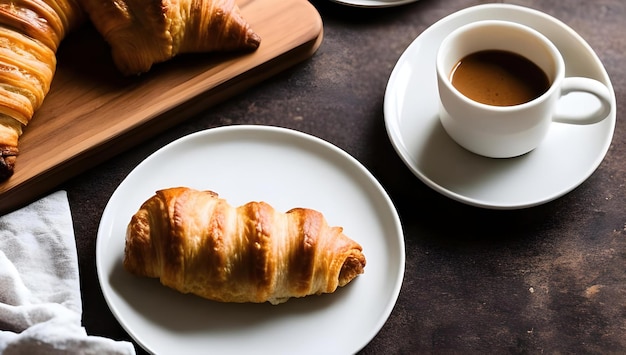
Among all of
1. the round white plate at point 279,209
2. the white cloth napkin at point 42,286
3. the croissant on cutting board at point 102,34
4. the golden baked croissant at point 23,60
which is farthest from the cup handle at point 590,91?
the golden baked croissant at point 23,60

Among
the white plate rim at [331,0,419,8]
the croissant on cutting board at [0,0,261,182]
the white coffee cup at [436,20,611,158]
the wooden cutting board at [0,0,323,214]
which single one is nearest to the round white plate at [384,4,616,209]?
the white coffee cup at [436,20,611,158]

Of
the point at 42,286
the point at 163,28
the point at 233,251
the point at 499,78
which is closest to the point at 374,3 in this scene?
the point at 499,78

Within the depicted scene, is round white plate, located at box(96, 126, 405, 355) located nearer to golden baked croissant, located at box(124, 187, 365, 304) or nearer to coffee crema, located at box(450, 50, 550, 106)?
golden baked croissant, located at box(124, 187, 365, 304)

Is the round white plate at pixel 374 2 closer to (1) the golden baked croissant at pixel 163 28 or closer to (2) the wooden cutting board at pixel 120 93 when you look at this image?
(2) the wooden cutting board at pixel 120 93

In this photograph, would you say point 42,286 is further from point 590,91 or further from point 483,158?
point 590,91

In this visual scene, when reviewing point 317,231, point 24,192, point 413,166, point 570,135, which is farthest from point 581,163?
point 24,192

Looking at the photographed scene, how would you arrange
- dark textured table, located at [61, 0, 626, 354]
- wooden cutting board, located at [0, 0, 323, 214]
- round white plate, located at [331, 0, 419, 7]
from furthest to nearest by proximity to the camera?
1. round white plate, located at [331, 0, 419, 7]
2. wooden cutting board, located at [0, 0, 323, 214]
3. dark textured table, located at [61, 0, 626, 354]
